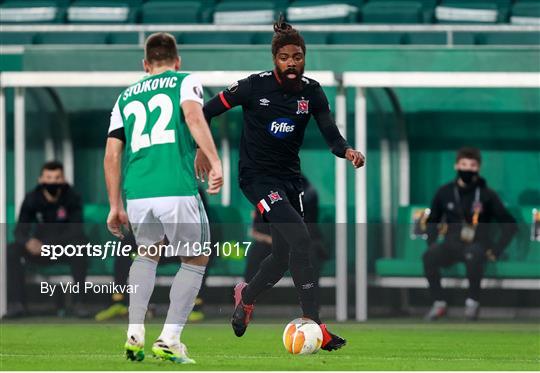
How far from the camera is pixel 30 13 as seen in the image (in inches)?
577

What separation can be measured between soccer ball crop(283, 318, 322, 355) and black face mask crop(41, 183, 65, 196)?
4629 mm

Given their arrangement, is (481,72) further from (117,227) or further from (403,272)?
(117,227)

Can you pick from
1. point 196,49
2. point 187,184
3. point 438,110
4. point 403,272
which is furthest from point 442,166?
point 187,184

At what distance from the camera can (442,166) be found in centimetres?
1330

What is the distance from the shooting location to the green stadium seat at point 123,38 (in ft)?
45.1

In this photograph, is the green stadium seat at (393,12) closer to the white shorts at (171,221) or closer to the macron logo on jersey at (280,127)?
the macron logo on jersey at (280,127)

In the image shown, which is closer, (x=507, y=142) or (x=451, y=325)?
(x=451, y=325)

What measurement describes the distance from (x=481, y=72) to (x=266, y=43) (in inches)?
77.8

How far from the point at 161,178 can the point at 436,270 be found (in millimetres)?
5255

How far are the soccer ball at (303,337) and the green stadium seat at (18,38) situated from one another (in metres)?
6.75

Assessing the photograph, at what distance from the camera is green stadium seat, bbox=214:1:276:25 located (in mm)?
14242

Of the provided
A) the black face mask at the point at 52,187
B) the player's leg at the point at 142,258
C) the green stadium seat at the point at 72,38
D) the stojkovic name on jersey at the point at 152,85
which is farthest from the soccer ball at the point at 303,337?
the green stadium seat at the point at 72,38

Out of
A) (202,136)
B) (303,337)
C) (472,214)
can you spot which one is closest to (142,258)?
(202,136)

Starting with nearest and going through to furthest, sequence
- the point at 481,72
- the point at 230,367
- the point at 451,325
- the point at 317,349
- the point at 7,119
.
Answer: the point at 230,367 → the point at 317,349 → the point at 451,325 → the point at 481,72 → the point at 7,119
